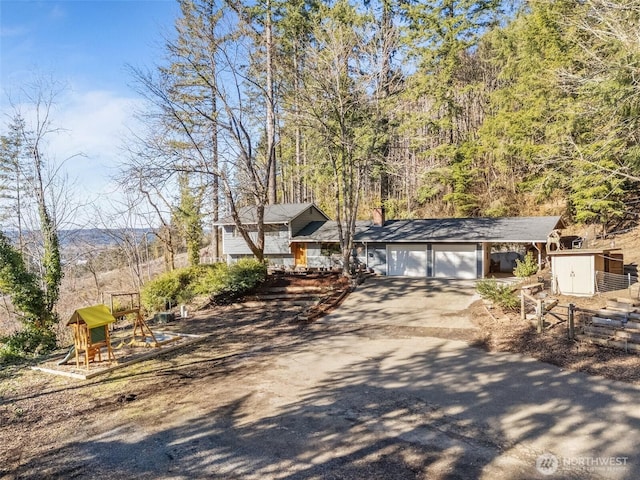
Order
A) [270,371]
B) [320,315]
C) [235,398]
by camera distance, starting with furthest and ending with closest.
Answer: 1. [320,315]
2. [270,371]
3. [235,398]

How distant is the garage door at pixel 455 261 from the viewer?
18953mm

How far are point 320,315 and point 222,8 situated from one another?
15.0m

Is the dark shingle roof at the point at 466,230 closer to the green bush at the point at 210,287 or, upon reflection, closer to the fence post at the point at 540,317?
the green bush at the point at 210,287

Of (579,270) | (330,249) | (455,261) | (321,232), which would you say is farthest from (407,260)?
(579,270)

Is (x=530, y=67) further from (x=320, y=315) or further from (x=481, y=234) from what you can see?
(x=320, y=315)

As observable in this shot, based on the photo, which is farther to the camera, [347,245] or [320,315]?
[347,245]

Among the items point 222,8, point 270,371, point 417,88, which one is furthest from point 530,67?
point 270,371

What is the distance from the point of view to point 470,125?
97.4 feet

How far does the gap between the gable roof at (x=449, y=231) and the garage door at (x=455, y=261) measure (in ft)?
1.95

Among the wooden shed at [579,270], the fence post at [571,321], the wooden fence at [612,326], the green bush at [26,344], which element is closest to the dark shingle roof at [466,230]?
the wooden shed at [579,270]

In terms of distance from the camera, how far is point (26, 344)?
11180 mm

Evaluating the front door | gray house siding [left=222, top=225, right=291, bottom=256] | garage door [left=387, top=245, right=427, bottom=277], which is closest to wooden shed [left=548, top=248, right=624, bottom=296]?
garage door [left=387, top=245, right=427, bottom=277]

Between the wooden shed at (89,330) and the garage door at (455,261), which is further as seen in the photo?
the garage door at (455,261)

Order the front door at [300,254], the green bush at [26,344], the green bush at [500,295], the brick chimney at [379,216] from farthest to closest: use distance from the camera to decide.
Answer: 1. the front door at [300,254]
2. the brick chimney at [379,216]
3. the green bush at [500,295]
4. the green bush at [26,344]
